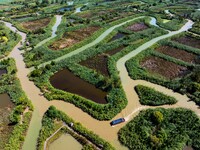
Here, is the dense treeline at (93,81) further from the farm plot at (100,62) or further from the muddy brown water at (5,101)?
the muddy brown water at (5,101)

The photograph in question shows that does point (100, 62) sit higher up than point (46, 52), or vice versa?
point (46, 52)

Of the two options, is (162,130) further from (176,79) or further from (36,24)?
(36,24)

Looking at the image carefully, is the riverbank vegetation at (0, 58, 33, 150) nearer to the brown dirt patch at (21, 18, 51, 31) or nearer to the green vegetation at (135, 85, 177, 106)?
the green vegetation at (135, 85, 177, 106)

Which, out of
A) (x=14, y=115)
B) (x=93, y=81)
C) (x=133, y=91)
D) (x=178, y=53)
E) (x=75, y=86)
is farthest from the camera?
(x=178, y=53)

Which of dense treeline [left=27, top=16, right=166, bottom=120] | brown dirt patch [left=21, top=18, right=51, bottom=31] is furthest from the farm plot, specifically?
brown dirt patch [left=21, top=18, right=51, bottom=31]

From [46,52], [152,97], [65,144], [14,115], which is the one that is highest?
[46,52]

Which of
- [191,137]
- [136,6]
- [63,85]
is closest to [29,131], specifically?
[63,85]

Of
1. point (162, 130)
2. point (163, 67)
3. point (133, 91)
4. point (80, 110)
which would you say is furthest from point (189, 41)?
point (80, 110)

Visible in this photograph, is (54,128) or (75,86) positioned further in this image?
(75,86)
